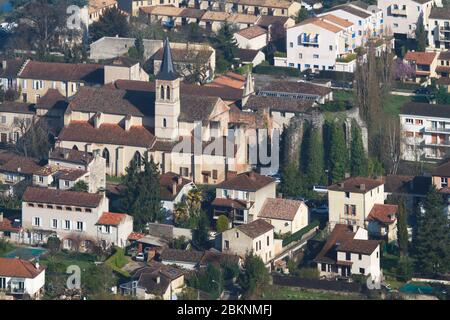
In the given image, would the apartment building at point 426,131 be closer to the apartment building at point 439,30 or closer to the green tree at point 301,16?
the apartment building at point 439,30

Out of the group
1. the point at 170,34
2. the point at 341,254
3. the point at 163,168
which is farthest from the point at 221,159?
the point at 170,34

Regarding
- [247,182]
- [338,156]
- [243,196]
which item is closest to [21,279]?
[243,196]

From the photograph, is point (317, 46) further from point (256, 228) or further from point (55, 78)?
point (256, 228)

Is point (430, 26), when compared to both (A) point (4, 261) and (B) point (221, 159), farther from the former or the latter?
(A) point (4, 261)

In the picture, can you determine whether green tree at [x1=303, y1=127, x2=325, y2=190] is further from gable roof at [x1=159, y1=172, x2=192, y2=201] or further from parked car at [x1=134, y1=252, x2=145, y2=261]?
parked car at [x1=134, y1=252, x2=145, y2=261]

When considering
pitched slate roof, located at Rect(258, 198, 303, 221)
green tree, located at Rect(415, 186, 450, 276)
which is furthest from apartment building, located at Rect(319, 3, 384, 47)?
green tree, located at Rect(415, 186, 450, 276)
